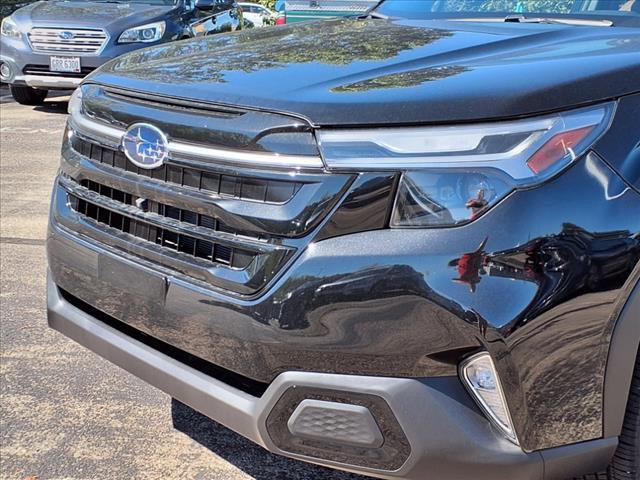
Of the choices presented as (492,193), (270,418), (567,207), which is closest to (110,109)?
(270,418)

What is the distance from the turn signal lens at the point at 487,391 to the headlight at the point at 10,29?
26.4 feet

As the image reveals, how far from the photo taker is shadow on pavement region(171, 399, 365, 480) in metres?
2.53

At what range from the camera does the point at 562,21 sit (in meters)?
2.95

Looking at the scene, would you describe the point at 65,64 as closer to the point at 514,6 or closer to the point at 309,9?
the point at 309,9

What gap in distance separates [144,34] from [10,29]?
66.4 inches

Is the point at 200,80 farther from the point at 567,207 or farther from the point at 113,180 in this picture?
the point at 567,207

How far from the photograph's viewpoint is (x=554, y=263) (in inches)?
66.2

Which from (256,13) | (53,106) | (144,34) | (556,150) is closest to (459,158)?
(556,150)

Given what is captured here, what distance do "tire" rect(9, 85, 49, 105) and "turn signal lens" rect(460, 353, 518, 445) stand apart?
28.8ft

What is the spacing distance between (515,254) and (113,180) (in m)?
1.20

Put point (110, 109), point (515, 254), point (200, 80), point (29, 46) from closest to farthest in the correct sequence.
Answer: point (515, 254), point (200, 80), point (110, 109), point (29, 46)

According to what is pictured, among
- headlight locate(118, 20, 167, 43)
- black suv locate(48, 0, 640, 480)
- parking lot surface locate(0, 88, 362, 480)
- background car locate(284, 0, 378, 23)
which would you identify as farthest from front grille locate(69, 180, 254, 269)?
background car locate(284, 0, 378, 23)

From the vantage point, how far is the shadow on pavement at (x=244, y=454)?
8.30 feet

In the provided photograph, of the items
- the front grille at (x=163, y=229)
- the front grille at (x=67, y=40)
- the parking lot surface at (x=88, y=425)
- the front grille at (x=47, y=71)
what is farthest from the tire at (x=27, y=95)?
the front grille at (x=163, y=229)
